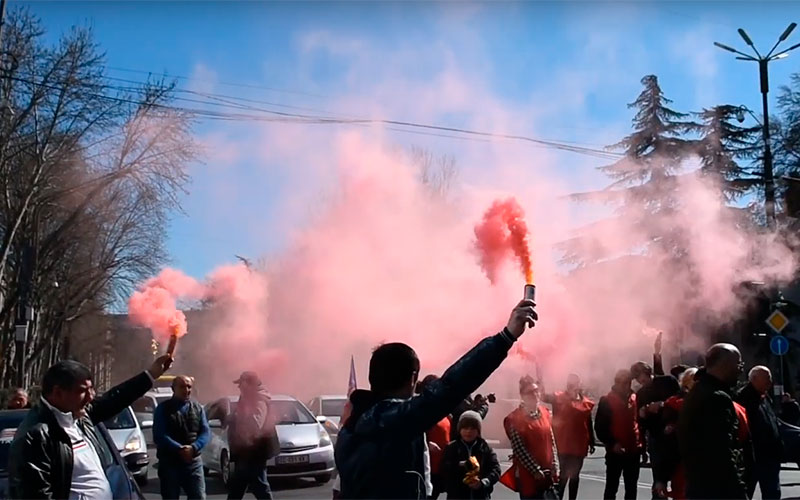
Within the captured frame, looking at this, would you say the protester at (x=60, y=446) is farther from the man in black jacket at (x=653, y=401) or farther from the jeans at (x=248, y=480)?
the man in black jacket at (x=653, y=401)

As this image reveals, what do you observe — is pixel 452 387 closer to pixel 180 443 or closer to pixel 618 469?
pixel 180 443

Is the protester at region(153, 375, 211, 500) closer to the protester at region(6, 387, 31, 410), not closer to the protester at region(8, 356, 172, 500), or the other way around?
the protester at region(8, 356, 172, 500)

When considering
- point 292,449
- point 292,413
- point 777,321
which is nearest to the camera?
point 292,449

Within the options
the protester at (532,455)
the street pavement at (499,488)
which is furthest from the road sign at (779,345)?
the protester at (532,455)

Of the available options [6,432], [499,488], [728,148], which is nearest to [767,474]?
[499,488]

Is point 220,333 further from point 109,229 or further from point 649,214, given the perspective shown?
point 649,214

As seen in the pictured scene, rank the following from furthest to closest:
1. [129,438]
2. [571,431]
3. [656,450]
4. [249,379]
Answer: [129,438]
[571,431]
[249,379]
[656,450]

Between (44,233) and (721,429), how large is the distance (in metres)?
35.8

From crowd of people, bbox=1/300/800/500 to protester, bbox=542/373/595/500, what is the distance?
13 mm

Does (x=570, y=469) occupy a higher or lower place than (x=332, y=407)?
lower

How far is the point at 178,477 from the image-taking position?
28.0ft

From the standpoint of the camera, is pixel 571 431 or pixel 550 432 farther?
pixel 571 431

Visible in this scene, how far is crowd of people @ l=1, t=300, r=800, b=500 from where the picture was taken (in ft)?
11.2

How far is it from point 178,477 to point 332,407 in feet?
33.6
